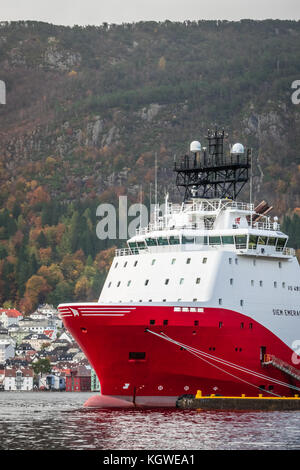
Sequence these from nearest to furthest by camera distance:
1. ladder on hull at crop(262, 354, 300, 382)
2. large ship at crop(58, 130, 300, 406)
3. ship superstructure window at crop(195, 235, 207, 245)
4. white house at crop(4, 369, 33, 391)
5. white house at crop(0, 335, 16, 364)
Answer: large ship at crop(58, 130, 300, 406), ladder on hull at crop(262, 354, 300, 382), ship superstructure window at crop(195, 235, 207, 245), white house at crop(4, 369, 33, 391), white house at crop(0, 335, 16, 364)

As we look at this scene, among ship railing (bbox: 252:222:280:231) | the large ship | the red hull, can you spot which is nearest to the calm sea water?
the red hull

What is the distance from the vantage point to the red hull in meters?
55.3

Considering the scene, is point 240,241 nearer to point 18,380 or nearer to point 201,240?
point 201,240

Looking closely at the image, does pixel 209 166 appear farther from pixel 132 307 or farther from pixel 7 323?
pixel 7 323

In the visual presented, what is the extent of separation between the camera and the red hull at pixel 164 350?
181 ft

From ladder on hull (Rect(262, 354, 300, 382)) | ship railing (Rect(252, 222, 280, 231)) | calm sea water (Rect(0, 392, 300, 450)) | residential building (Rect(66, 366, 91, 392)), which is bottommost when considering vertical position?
calm sea water (Rect(0, 392, 300, 450))

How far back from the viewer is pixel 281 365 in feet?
193

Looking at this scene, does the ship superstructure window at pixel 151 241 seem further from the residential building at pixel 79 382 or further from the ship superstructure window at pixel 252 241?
the residential building at pixel 79 382

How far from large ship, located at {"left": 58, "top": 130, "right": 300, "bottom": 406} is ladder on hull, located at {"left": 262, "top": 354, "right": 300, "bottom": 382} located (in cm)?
6

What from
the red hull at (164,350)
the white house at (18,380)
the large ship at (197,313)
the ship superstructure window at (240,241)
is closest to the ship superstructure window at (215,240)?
the large ship at (197,313)

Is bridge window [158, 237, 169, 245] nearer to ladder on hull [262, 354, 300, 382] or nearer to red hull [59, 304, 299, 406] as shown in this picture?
red hull [59, 304, 299, 406]

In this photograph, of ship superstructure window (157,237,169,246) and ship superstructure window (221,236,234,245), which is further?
ship superstructure window (157,237,169,246)
